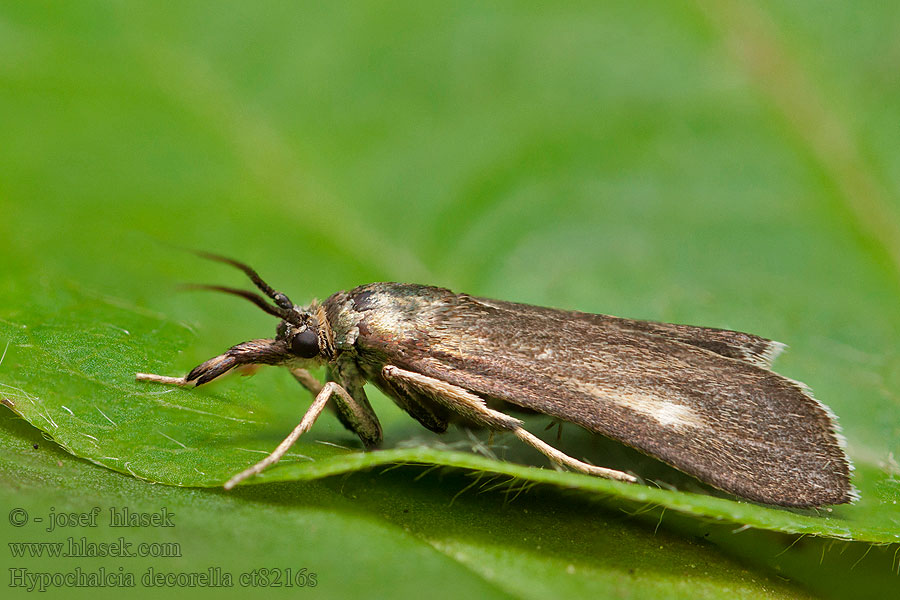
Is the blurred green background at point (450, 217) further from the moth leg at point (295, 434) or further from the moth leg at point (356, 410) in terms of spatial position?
the moth leg at point (356, 410)

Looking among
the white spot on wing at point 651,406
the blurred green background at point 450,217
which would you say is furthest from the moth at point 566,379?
the blurred green background at point 450,217

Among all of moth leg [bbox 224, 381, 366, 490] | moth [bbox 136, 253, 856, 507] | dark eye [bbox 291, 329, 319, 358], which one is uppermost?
moth [bbox 136, 253, 856, 507]

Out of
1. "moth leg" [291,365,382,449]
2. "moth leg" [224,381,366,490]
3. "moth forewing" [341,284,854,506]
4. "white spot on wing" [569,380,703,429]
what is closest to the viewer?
"moth leg" [224,381,366,490]

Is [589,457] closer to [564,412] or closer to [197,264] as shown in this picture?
[564,412]

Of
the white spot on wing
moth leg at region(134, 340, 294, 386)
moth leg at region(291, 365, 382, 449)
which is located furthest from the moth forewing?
moth leg at region(134, 340, 294, 386)

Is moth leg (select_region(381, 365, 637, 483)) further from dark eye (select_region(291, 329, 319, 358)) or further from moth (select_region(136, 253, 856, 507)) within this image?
dark eye (select_region(291, 329, 319, 358))

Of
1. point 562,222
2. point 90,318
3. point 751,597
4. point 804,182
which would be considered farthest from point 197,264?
point 804,182

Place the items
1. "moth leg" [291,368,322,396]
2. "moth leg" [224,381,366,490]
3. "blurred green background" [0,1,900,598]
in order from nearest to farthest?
"moth leg" [224,381,366,490] < "blurred green background" [0,1,900,598] < "moth leg" [291,368,322,396]
